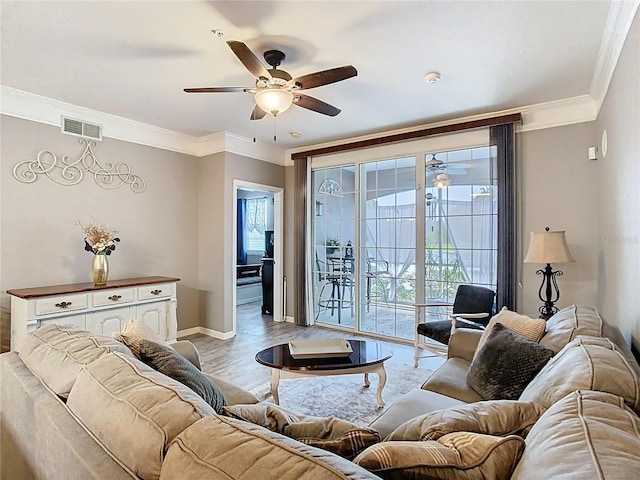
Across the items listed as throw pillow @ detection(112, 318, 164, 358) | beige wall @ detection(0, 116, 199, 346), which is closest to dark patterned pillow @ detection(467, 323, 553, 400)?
throw pillow @ detection(112, 318, 164, 358)

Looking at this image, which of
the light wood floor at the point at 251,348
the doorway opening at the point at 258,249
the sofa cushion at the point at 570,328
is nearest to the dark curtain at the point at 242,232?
Result: the doorway opening at the point at 258,249

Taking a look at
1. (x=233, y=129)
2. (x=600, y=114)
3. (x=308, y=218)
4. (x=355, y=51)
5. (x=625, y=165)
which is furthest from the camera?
(x=308, y=218)

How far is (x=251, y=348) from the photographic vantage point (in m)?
4.31

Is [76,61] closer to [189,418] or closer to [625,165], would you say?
[189,418]

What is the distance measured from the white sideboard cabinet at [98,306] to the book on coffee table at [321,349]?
205 cm

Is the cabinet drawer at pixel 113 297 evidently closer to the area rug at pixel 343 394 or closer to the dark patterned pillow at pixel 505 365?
the area rug at pixel 343 394

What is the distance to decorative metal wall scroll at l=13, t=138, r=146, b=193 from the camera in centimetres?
350

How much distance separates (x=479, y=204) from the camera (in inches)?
161

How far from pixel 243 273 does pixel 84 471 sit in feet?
24.3

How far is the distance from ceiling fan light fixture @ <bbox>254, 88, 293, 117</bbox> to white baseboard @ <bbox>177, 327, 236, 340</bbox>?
3.18 metres

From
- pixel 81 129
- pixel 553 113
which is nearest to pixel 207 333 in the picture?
pixel 81 129

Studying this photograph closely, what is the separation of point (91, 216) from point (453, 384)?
401 cm

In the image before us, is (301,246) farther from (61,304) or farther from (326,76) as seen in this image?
(326,76)

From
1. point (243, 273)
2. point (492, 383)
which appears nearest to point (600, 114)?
point (492, 383)
